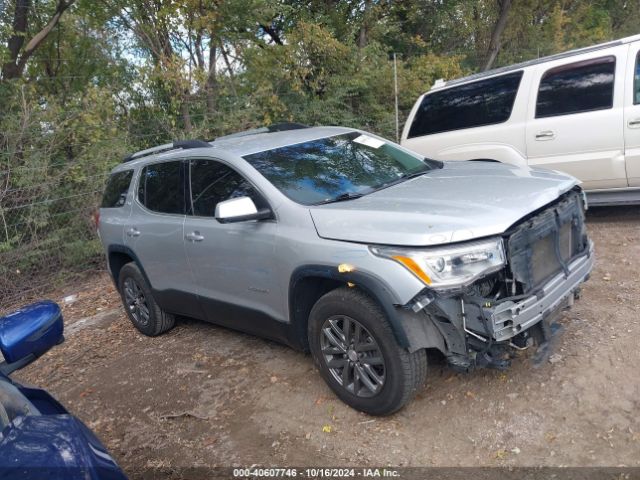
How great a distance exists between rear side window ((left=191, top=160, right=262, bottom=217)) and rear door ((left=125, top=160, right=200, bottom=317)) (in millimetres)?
176

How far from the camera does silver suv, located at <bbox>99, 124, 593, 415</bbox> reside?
113 inches

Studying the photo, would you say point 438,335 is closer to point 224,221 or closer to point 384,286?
point 384,286

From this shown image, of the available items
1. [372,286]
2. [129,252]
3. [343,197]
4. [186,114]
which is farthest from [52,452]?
[186,114]

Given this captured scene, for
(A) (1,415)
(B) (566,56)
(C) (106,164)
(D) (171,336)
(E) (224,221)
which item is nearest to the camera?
(A) (1,415)

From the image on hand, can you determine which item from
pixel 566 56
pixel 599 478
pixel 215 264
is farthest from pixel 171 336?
pixel 566 56

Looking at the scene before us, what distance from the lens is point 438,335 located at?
2.96m

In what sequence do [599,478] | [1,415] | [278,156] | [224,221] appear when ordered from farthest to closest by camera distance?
[278,156] < [224,221] < [599,478] < [1,415]

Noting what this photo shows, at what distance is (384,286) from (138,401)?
7.53ft

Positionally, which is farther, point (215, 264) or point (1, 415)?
point (215, 264)

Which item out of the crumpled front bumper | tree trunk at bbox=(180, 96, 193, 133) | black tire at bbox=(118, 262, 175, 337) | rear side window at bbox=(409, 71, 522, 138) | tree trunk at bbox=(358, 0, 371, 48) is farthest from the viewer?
tree trunk at bbox=(358, 0, 371, 48)

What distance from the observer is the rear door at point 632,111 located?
5.47m

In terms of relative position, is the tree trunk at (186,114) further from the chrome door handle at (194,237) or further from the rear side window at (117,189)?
the chrome door handle at (194,237)

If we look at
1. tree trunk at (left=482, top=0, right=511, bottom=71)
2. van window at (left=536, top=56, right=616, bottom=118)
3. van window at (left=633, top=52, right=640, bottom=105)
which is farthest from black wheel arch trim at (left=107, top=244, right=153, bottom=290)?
tree trunk at (left=482, top=0, right=511, bottom=71)

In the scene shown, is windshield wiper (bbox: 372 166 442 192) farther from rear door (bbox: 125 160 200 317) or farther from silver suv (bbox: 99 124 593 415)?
rear door (bbox: 125 160 200 317)
